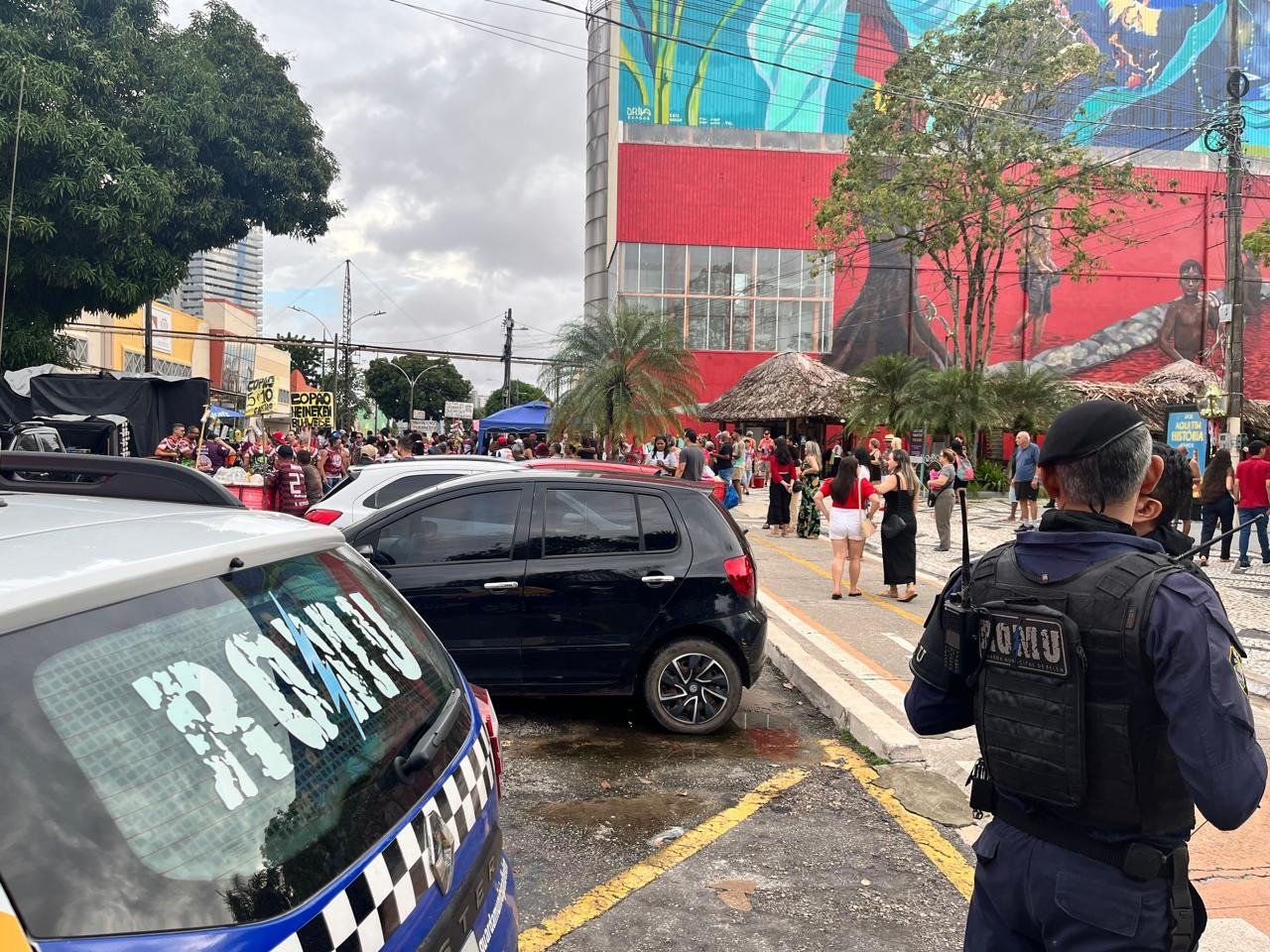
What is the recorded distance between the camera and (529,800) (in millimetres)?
4699

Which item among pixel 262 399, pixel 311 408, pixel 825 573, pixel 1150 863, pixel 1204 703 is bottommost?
pixel 825 573

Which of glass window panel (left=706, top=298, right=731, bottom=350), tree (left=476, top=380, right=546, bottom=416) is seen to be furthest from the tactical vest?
tree (left=476, top=380, right=546, bottom=416)

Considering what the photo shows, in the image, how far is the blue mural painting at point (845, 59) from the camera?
188 ft

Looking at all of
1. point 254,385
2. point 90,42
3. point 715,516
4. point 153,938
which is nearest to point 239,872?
point 153,938

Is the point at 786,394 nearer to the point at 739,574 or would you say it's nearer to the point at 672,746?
the point at 739,574

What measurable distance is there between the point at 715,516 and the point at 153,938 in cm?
492

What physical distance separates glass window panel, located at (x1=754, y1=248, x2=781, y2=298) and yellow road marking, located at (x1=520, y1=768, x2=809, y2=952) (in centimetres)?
4310

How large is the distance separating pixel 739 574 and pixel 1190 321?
170ft

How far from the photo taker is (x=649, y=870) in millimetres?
3961

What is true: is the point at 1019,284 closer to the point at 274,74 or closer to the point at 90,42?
the point at 274,74

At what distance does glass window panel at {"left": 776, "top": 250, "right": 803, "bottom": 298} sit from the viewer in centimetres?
4662

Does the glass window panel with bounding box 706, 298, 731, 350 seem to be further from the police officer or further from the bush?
the police officer

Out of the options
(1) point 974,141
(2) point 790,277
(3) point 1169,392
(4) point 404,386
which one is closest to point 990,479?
(1) point 974,141

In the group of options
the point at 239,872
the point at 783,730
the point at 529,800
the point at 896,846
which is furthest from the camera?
the point at 783,730
